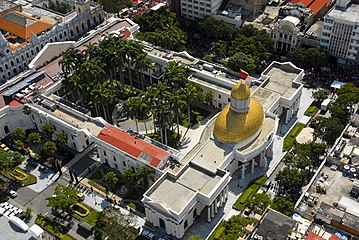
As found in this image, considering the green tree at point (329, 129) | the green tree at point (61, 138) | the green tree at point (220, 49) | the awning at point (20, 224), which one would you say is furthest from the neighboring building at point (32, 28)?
the green tree at point (329, 129)

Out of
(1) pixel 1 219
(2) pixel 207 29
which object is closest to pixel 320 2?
(2) pixel 207 29

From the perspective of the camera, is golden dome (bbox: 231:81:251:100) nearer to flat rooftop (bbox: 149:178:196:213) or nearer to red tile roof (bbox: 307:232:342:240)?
flat rooftop (bbox: 149:178:196:213)

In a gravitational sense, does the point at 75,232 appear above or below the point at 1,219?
below

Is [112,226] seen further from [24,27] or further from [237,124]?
[24,27]

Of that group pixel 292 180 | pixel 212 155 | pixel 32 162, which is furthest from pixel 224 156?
pixel 32 162

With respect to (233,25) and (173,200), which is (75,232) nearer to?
(173,200)

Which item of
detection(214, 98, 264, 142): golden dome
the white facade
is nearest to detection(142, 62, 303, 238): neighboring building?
detection(214, 98, 264, 142): golden dome
